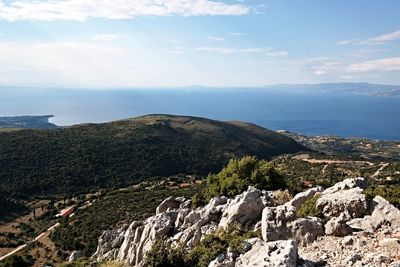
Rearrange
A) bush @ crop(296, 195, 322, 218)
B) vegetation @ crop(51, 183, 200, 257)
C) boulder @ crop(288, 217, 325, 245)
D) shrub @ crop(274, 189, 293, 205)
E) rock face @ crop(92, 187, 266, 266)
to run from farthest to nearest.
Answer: vegetation @ crop(51, 183, 200, 257) → shrub @ crop(274, 189, 293, 205) → rock face @ crop(92, 187, 266, 266) → bush @ crop(296, 195, 322, 218) → boulder @ crop(288, 217, 325, 245)

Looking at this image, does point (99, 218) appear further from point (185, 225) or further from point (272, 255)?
point (272, 255)

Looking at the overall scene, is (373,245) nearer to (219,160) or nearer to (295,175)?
(295,175)

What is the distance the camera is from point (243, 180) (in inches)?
1224

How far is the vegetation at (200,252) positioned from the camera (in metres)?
16.9

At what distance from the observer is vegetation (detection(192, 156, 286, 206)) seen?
30956 millimetres

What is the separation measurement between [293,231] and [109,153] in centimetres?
8782

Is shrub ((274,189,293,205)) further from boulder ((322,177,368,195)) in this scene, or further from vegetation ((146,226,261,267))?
vegetation ((146,226,261,267))

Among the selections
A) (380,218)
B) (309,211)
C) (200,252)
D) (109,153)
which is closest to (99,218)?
(200,252)

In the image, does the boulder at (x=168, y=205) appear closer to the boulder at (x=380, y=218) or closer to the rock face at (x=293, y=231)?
the rock face at (x=293, y=231)

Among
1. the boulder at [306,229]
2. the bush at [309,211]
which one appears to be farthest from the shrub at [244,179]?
the boulder at [306,229]

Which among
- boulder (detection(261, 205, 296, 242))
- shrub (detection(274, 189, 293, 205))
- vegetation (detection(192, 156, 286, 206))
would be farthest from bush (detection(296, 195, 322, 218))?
vegetation (detection(192, 156, 286, 206))

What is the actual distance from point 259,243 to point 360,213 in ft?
18.8

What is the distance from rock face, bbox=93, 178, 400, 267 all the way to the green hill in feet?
196

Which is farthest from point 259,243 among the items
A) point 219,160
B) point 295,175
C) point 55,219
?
point 219,160
